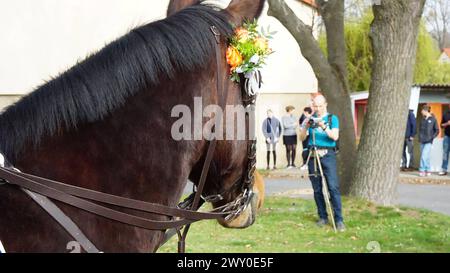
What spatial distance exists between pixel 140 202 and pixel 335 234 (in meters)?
7.24

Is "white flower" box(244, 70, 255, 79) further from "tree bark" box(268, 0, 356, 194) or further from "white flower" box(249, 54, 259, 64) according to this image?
"tree bark" box(268, 0, 356, 194)

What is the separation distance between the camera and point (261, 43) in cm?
322

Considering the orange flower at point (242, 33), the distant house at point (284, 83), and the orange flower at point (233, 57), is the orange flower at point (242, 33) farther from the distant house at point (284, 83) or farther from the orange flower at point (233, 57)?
the distant house at point (284, 83)

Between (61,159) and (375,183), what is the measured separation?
937cm

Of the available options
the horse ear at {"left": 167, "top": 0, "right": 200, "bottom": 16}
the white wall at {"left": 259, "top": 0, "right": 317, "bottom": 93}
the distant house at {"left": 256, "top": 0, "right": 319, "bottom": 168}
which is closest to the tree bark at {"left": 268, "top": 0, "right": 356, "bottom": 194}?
the horse ear at {"left": 167, "top": 0, "right": 200, "bottom": 16}

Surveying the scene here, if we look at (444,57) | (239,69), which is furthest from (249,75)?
(444,57)

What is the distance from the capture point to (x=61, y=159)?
246 centimetres

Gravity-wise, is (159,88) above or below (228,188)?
above

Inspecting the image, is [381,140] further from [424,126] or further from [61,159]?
[61,159]

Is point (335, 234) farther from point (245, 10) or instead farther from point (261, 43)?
point (245, 10)

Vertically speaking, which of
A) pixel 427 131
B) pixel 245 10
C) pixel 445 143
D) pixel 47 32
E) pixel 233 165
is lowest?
pixel 445 143

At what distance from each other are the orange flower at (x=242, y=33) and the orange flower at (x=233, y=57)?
75mm

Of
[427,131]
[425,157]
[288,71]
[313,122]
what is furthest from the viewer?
[288,71]
